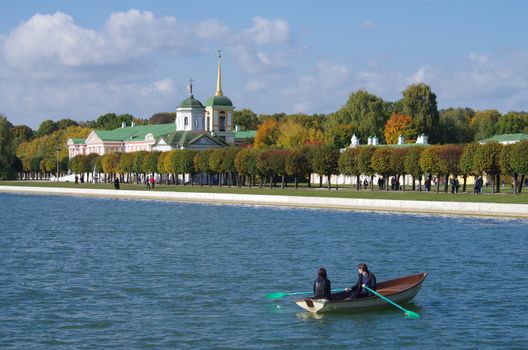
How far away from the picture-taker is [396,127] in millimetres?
133125

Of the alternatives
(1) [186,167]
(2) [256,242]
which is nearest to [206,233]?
(2) [256,242]

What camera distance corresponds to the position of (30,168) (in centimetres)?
17412

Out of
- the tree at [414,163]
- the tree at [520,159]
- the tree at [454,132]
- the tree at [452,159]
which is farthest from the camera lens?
the tree at [454,132]

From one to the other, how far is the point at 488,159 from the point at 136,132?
100833 millimetres

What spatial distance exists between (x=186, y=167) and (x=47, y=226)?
5770cm

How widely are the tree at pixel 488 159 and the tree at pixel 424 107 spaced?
57179mm

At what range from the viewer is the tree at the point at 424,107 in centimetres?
13475

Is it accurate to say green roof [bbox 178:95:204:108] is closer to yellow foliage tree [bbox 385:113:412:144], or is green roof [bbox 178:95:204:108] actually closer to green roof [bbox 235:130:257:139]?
green roof [bbox 235:130:257:139]

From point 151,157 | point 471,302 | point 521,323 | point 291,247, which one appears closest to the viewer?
point 521,323

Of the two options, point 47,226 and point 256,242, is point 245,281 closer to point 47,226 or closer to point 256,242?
point 256,242

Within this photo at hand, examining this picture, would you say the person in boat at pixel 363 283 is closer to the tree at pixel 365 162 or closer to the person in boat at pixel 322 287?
the person in boat at pixel 322 287

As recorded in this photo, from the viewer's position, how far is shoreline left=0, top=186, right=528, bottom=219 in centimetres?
5891

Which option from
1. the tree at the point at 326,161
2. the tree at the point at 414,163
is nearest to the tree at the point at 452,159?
the tree at the point at 414,163

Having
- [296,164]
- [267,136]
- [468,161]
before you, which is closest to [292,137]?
[267,136]
